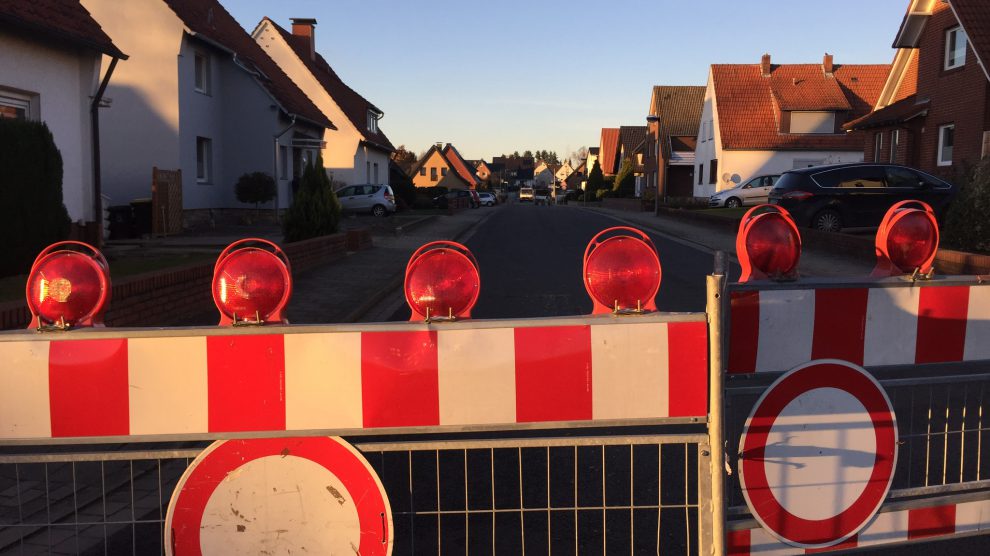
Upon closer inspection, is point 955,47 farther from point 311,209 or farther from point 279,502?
point 279,502

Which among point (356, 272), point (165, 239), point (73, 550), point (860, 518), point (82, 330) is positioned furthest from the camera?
point (165, 239)

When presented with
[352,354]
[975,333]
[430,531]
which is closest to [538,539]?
[430,531]

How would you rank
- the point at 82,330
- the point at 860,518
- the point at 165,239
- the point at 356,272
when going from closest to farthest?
the point at 82,330 → the point at 860,518 → the point at 356,272 → the point at 165,239

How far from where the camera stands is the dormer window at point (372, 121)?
48.3 metres

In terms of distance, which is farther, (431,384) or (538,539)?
(538,539)

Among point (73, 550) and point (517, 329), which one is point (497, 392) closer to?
point (517, 329)

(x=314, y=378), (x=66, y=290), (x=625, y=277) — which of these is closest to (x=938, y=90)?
(x=625, y=277)

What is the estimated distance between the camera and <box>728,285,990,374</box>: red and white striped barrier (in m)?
2.96

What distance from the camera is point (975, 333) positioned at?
3.18 metres

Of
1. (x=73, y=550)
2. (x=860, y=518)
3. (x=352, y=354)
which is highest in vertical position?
(x=352, y=354)

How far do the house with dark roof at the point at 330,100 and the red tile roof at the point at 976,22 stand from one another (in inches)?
1019

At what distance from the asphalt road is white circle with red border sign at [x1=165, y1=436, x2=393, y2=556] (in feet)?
20.8

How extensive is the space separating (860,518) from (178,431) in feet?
7.74

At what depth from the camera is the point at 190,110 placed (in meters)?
25.9
